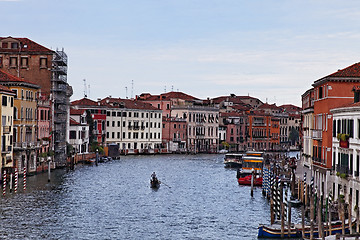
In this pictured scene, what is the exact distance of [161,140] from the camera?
9881 centimetres

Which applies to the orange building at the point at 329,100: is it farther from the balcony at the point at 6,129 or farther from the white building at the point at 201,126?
the white building at the point at 201,126

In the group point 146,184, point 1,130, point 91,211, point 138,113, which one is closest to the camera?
point 91,211

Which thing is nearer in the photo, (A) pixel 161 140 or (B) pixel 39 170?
(B) pixel 39 170

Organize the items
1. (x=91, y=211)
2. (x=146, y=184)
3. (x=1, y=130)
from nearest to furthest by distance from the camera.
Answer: (x=91, y=211), (x=1, y=130), (x=146, y=184)

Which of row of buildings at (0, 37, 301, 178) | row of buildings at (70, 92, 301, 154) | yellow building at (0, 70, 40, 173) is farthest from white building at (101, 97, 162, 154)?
yellow building at (0, 70, 40, 173)

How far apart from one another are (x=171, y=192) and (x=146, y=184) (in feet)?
17.2

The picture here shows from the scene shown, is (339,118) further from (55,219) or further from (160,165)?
(160,165)

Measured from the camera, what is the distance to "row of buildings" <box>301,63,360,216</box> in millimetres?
26312

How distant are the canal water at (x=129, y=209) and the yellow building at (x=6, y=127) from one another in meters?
2.08

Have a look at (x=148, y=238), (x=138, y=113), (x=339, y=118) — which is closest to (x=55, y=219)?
(x=148, y=238)

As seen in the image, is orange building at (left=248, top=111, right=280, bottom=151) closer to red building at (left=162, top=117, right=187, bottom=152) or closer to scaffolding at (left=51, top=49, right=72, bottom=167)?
red building at (left=162, top=117, right=187, bottom=152)

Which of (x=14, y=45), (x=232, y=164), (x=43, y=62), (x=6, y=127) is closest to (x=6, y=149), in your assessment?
(x=6, y=127)

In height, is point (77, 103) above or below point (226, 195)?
above

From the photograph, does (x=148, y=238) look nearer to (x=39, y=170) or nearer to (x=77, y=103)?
(x=39, y=170)
